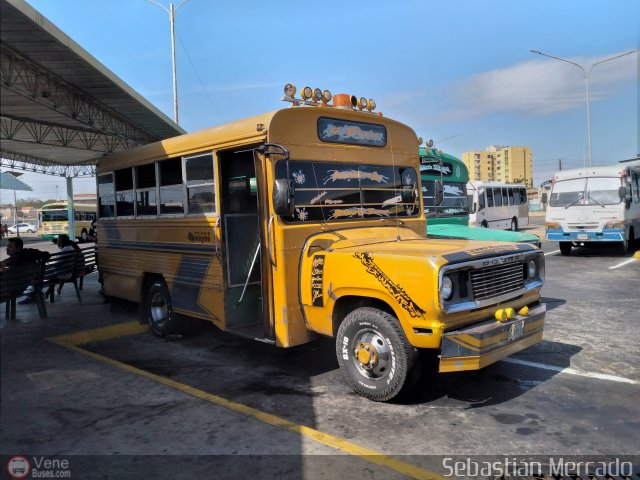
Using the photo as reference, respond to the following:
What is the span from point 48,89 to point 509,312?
428 inches

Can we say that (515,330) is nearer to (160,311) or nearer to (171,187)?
(171,187)

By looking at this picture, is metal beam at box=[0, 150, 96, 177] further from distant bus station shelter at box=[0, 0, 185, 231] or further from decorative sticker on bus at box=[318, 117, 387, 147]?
decorative sticker on bus at box=[318, 117, 387, 147]

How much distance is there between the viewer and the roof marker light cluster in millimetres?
5299

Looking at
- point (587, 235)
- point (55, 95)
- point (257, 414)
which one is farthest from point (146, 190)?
point (587, 235)

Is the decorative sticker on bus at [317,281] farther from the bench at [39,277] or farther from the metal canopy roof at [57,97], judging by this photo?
the bench at [39,277]

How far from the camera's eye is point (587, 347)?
20.1ft

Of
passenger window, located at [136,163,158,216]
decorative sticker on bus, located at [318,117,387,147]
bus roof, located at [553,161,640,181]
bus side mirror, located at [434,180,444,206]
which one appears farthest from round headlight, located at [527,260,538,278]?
bus roof, located at [553,161,640,181]

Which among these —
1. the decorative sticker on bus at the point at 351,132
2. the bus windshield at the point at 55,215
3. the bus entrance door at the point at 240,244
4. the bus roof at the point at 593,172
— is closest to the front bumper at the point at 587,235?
the bus roof at the point at 593,172

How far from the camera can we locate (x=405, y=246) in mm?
4809

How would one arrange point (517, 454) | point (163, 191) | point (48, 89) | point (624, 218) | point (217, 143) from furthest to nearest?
point (624, 218), point (48, 89), point (163, 191), point (217, 143), point (517, 454)

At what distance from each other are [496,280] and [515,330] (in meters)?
0.46

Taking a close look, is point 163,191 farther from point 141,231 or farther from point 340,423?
point 340,423

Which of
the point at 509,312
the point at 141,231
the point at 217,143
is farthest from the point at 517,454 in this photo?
the point at 141,231

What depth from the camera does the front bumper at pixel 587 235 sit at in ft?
48.7
